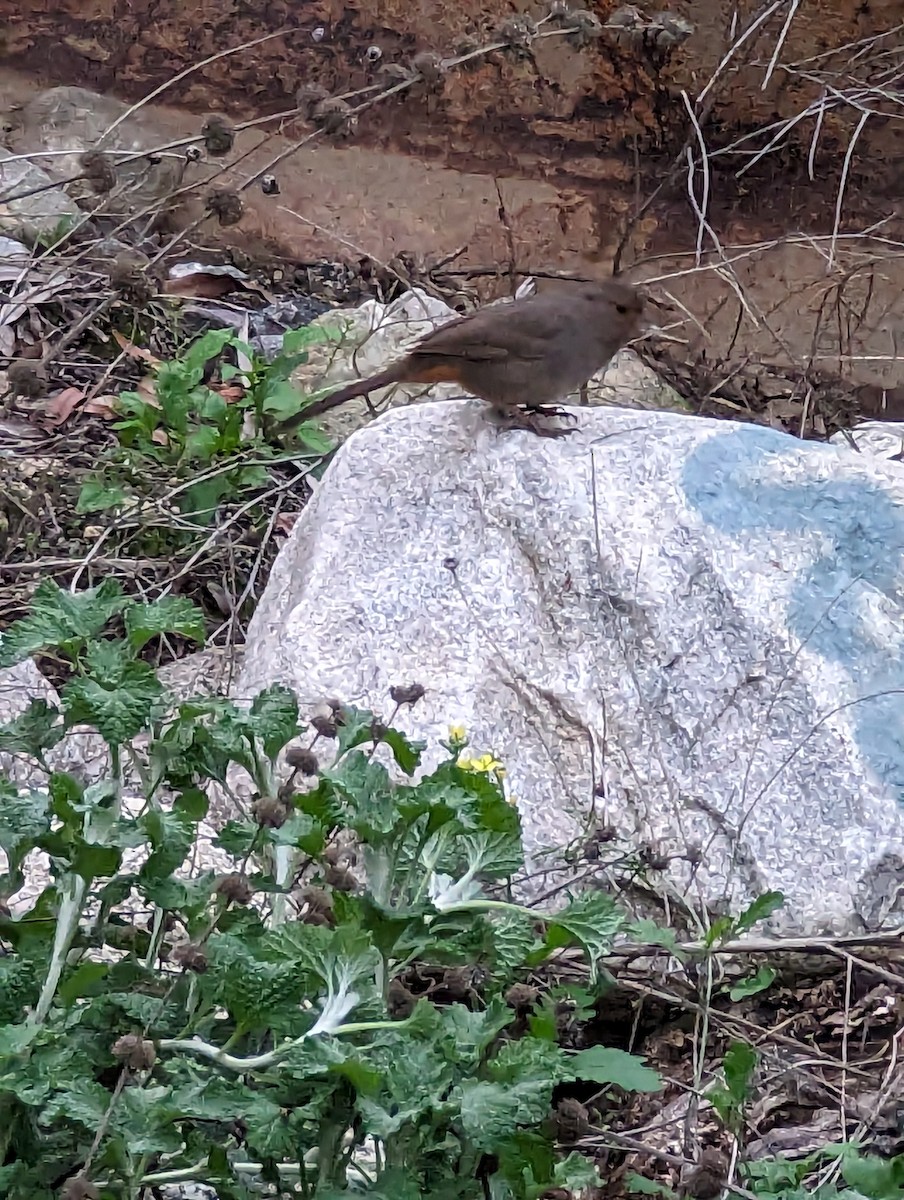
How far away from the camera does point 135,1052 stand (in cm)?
158

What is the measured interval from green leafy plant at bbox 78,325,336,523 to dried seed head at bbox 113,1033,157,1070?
9.15 ft

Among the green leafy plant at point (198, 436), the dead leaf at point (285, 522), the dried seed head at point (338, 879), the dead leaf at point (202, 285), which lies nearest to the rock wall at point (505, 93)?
the dead leaf at point (202, 285)

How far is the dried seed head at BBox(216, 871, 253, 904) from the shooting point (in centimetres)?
176

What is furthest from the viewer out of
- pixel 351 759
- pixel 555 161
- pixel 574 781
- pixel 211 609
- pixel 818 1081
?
pixel 555 161

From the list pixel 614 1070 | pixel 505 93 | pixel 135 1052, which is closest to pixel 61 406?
pixel 505 93

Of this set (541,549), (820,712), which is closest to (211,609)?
(541,549)

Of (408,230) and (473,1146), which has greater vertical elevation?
(473,1146)

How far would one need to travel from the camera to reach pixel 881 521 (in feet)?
10.4

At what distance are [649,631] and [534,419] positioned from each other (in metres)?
0.74

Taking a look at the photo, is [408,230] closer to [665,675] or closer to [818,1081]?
[665,675]

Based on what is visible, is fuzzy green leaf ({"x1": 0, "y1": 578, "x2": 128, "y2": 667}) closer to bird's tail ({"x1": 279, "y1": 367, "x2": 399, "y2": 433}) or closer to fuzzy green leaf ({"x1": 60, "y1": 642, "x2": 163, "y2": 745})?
fuzzy green leaf ({"x1": 60, "y1": 642, "x2": 163, "y2": 745})

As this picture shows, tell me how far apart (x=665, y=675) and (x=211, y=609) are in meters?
1.65

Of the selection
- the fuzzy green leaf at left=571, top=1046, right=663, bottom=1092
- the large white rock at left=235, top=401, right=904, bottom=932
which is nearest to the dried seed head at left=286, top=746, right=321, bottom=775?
the fuzzy green leaf at left=571, top=1046, right=663, bottom=1092

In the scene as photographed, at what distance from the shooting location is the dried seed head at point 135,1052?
1.58 m
